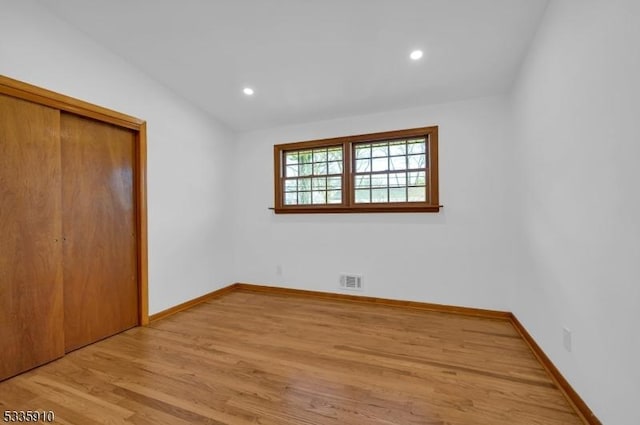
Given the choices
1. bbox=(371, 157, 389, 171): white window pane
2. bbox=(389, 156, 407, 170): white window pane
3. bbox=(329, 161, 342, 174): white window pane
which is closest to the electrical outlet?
bbox=(389, 156, 407, 170): white window pane

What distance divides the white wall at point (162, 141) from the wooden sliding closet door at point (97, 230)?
20 centimetres

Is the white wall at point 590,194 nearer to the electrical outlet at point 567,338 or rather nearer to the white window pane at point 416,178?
the electrical outlet at point 567,338

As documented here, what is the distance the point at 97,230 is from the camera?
2455 mm

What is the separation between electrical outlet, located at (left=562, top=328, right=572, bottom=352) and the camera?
1.65 m

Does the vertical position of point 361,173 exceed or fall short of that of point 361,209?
it exceeds it

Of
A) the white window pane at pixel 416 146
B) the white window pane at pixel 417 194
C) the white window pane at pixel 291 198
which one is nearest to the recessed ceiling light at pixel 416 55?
the white window pane at pixel 416 146

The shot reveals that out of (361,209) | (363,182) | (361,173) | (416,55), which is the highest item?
(416,55)

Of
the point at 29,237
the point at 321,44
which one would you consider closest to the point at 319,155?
the point at 321,44

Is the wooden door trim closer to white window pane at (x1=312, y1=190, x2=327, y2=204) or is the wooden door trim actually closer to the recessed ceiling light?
white window pane at (x1=312, y1=190, x2=327, y2=204)

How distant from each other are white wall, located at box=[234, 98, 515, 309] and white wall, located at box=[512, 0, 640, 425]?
744 mm

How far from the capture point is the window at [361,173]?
320 cm

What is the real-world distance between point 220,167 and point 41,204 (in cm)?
205

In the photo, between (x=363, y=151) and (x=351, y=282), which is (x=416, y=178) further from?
(x=351, y=282)

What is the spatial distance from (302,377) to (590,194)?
6.73 feet
